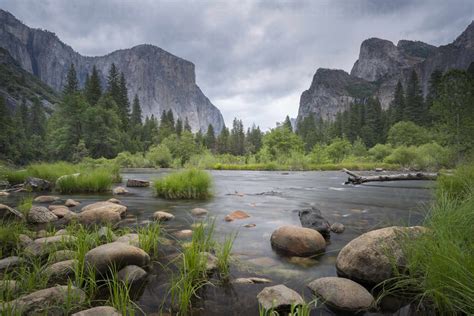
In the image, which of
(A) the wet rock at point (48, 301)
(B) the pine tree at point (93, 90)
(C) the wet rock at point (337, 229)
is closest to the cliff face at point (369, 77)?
(B) the pine tree at point (93, 90)

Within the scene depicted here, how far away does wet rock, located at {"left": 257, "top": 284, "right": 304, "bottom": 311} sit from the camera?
7.87 ft

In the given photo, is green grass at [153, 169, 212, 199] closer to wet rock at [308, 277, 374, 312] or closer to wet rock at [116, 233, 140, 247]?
wet rock at [116, 233, 140, 247]

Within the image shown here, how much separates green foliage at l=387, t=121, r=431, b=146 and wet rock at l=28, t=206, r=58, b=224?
163 feet

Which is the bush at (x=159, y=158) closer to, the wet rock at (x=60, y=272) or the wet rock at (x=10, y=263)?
the wet rock at (x=10, y=263)

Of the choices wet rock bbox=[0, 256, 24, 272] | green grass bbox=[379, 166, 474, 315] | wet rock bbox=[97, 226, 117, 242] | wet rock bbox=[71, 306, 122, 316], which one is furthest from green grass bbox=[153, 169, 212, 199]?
green grass bbox=[379, 166, 474, 315]

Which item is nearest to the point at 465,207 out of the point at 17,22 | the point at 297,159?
the point at 297,159

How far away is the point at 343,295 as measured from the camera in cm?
258

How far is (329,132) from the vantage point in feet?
241

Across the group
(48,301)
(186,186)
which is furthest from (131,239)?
(186,186)

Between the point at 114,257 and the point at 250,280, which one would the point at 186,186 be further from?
the point at 250,280

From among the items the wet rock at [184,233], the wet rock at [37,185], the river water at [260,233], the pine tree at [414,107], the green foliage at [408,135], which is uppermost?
the pine tree at [414,107]

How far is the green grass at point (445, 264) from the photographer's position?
6.06 ft

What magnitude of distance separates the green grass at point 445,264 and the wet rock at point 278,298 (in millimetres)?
985

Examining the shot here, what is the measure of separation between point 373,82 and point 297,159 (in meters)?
174
